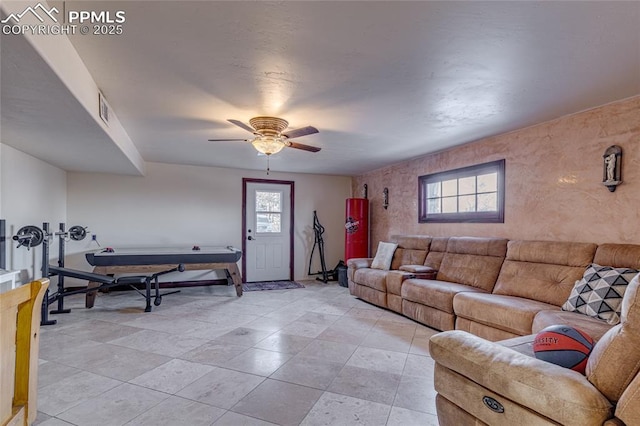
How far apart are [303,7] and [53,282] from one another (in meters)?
5.58

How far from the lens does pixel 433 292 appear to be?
357cm

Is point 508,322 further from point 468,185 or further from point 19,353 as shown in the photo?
point 19,353

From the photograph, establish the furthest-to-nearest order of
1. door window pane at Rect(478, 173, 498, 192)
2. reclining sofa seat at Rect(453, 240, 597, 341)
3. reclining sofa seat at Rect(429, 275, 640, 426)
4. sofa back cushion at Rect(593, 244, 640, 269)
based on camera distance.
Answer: door window pane at Rect(478, 173, 498, 192)
reclining sofa seat at Rect(453, 240, 597, 341)
sofa back cushion at Rect(593, 244, 640, 269)
reclining sofa seat at Rect(429, 275, 640, 426)

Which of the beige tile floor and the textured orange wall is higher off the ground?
the textured orange wall

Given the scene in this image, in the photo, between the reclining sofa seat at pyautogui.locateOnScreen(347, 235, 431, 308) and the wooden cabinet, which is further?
the reclining sofa seat at pyautogui.locateOnScreen(347, 235, 431, 308)

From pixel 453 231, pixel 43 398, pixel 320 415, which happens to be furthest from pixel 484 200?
pixel 43 398

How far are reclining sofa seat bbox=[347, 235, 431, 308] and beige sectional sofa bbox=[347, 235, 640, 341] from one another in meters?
0.01

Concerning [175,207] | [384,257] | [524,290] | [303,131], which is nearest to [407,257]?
[384,257]

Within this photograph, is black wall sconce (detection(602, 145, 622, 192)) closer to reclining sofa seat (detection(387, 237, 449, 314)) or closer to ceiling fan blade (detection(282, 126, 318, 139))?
reclining sofa seat (detection(387, 237, 449, 314))

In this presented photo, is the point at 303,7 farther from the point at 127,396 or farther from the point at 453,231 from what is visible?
the point at 453,231

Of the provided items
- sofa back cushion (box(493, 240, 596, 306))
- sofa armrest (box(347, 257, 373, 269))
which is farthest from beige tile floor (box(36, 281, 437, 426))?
sofa back cushion (box(493, 240, 596, 306))

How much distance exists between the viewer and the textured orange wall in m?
2.73

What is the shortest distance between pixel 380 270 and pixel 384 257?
302mm

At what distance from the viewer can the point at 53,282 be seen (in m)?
4.91
